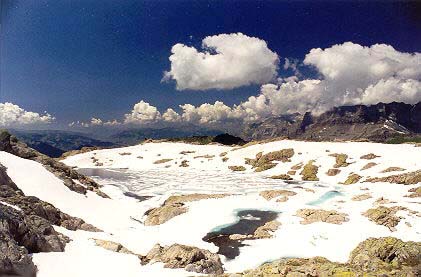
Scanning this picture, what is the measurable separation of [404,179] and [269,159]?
5440 centimetres

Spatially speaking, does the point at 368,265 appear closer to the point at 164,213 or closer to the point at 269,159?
the point at 164,213

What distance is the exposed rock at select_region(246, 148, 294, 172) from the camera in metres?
122

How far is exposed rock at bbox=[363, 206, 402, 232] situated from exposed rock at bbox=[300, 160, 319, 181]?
165 ft

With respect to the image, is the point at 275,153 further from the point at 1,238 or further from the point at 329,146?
the point at 1,238

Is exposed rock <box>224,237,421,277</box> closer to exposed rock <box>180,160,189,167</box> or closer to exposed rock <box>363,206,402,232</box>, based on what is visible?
exposed rock <box>363,206,402,232</box>

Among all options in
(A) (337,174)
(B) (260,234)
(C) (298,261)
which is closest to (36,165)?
(B) (260,234)

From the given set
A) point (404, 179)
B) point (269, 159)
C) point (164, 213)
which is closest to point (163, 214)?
point (164, 213)

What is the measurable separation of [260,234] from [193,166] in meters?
104

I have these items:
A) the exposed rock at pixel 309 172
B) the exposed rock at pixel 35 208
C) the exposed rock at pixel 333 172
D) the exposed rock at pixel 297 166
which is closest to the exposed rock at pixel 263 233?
the exposed rock at pixel 35 208

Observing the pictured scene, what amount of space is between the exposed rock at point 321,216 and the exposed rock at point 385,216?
332 cm

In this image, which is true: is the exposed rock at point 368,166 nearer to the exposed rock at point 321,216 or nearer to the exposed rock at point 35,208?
the exposed rock at point 321,216

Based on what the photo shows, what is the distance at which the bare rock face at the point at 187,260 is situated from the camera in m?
27.1

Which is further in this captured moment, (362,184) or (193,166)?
(193,166)

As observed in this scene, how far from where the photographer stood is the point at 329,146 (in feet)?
422
